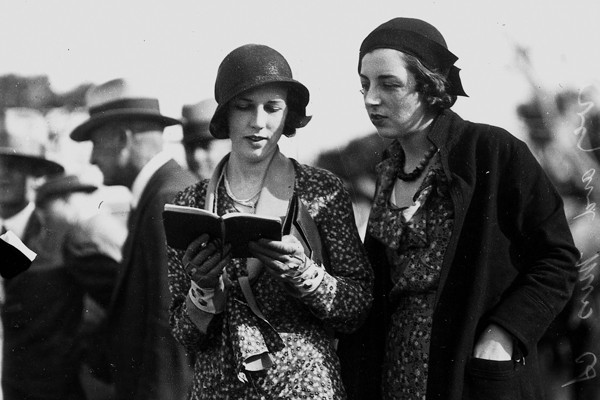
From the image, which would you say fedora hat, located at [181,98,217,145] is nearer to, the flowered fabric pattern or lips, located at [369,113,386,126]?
lips, located at [369,113,386,126]

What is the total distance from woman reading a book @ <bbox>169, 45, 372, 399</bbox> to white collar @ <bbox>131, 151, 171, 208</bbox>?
0.81 metres

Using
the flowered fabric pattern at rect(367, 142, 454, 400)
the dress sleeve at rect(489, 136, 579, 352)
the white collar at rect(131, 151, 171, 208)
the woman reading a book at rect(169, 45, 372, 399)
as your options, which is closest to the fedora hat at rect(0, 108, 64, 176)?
the white collar at rect(131, 151, 171, 208)

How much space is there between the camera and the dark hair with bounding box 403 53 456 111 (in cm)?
306

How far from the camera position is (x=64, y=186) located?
13.1 feet

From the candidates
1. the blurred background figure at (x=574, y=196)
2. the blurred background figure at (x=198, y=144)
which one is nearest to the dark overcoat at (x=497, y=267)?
the blurred background figure at (x=574, y=196)

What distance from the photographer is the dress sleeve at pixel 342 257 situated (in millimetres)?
2936

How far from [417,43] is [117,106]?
4.90ft

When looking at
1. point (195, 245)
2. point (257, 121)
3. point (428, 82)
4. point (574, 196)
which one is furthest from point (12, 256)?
point (574, 196)

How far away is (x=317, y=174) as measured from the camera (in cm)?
312

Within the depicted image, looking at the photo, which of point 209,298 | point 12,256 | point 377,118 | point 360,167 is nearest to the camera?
point 12,256

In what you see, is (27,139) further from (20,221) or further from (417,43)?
(417,43)

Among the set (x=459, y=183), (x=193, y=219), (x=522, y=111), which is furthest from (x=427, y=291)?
(x=522, y=111)

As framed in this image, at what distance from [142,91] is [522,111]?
1626mm

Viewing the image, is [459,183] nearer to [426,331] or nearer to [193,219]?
[426,331]
